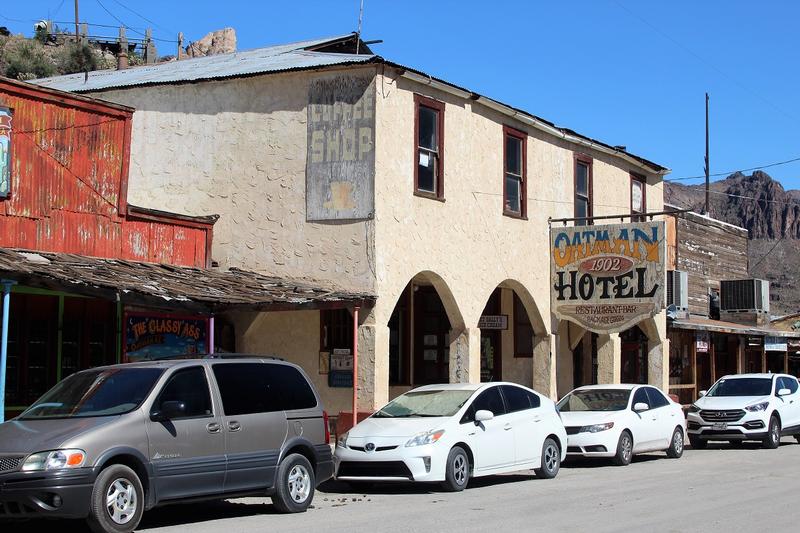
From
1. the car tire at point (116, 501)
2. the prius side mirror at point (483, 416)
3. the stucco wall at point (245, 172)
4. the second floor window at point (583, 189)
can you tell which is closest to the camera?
the car tire at point (116, 501)

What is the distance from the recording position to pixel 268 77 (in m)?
21.6

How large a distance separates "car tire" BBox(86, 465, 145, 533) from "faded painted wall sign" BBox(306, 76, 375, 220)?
412 inches

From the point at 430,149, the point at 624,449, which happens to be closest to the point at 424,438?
the point at 624,449

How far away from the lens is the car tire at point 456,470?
1451cm

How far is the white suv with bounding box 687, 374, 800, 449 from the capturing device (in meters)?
22.7

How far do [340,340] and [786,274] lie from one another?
77.0 metres

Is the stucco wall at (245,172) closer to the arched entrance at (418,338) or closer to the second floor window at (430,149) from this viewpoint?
the second floor window at (430,149)

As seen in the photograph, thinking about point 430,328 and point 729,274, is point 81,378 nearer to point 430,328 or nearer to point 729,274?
point 430,328

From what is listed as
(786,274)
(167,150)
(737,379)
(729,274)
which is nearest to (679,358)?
(729,274)

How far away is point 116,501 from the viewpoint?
10406mm

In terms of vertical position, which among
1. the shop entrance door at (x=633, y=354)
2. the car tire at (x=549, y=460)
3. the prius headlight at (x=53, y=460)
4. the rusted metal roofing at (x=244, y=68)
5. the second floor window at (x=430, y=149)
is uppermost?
the rusted metal roofing at (x=244, y=68)

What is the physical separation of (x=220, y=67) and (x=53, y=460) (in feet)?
49.4

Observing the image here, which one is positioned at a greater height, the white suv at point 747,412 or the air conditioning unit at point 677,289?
the air conditioning unit at point 677,289

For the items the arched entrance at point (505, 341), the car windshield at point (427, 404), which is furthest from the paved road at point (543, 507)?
the arched entrance at point (505, 341)
